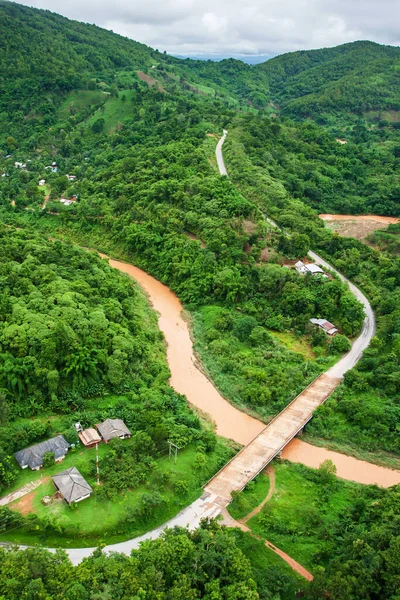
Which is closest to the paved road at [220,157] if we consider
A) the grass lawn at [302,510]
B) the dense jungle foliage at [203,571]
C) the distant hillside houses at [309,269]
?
the distant hillside houses at [309,269]

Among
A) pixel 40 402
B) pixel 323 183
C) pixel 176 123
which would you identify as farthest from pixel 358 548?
pixel 176 123

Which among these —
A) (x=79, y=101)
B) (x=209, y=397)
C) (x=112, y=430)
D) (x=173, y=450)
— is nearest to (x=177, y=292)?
(x=209, y=397)

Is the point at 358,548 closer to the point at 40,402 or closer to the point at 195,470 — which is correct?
the point at 195,470

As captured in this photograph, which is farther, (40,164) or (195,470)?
(40,164)

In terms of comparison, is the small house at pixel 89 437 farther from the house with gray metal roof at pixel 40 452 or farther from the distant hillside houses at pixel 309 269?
the distant hillside houses at pixel 309 269

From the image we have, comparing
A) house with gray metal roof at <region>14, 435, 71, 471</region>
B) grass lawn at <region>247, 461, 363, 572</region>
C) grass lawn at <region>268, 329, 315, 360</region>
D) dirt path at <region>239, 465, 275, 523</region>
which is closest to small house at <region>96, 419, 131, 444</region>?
house with gray metal roof at <region>14, 435, 71, 471</region>

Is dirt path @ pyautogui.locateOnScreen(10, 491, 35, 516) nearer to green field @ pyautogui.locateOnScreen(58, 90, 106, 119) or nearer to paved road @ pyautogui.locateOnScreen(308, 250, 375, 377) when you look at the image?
paved road @ pyautogui.locateOnScreen(308, 250, 375, 377)
